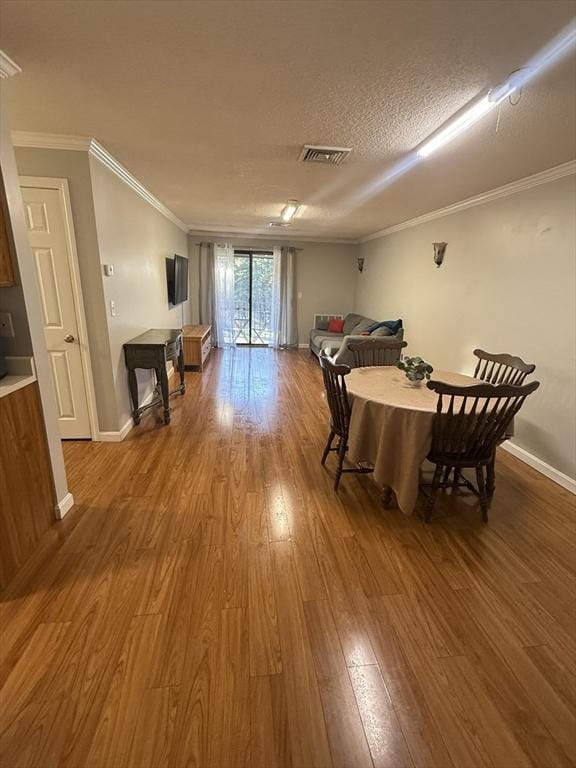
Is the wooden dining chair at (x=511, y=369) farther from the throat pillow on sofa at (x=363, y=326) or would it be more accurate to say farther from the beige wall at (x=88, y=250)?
the beige wall at (x=88, y=250)

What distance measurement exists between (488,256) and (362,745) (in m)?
3.92

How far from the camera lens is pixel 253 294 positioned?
304 inches

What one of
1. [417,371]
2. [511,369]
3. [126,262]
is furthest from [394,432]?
[126,262]

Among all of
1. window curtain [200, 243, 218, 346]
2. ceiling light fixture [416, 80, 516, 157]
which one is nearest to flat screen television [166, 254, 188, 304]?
window curtain [200, 243, 218, 346]

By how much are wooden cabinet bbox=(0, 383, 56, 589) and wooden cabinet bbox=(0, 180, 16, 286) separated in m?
0.56

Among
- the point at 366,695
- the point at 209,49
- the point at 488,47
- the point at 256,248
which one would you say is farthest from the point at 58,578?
the point at 256,248

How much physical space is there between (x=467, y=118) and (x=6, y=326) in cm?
277

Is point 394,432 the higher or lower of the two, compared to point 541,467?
higher

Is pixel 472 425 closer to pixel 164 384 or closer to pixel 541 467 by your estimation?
pixel 541 467

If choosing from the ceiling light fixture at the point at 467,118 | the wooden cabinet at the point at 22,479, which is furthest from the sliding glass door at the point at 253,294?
the wooden cabinet at the point at 22,479

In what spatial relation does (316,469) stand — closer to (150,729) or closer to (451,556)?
(451,556)

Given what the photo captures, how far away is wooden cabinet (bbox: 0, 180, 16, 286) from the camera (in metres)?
1.72

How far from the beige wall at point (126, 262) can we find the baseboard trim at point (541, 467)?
365 centimetres

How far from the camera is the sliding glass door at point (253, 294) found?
297 inches
